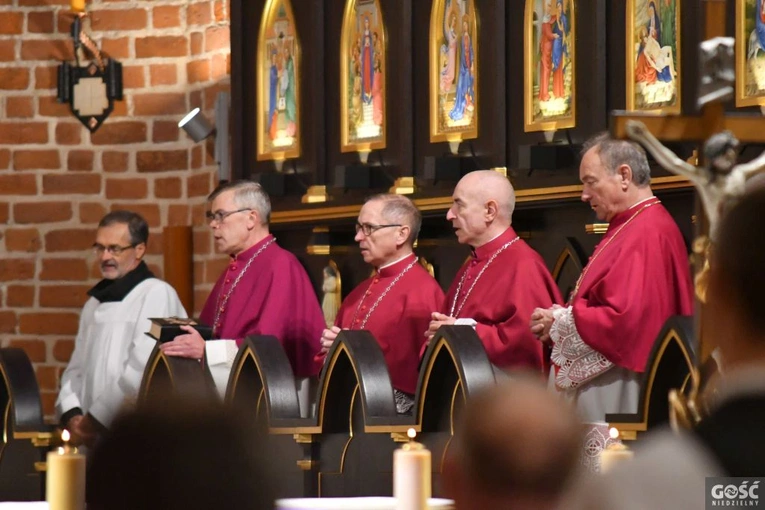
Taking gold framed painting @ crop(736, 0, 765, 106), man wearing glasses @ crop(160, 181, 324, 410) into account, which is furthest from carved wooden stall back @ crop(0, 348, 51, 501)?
gold framed painting @ crop(736, 0, 765, 106)

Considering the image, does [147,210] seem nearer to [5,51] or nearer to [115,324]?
[5,51]

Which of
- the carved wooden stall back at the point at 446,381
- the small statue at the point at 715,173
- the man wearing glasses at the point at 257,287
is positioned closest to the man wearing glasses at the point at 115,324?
the man wearing glasses at the point at 257,287

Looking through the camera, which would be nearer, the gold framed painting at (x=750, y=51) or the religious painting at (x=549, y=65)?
the gold framed painting at (x=750, y=51)

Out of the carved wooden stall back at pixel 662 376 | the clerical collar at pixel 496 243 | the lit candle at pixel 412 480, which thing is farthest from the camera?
the clerical collar at pixel 496 243

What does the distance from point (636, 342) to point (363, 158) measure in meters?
3.01

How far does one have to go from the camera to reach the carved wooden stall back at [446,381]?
521 cm

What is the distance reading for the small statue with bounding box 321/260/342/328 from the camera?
29.8 feet

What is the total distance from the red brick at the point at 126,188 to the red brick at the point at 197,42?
3.20 feet

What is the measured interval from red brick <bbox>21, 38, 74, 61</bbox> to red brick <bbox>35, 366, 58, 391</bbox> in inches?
85.6

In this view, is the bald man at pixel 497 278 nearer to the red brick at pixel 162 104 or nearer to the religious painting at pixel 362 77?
the religious painting at pixel 362 77

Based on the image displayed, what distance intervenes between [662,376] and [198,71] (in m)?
6.49

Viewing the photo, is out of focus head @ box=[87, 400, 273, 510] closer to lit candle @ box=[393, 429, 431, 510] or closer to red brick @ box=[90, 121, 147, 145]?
lit candle @ box=[393, 429, 431, 510]

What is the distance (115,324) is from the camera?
28.0 feet

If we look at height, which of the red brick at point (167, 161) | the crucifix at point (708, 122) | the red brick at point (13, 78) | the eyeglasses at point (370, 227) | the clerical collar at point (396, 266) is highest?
the red brick at point (13, 78)
